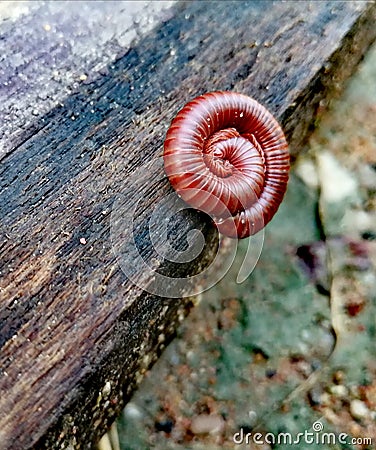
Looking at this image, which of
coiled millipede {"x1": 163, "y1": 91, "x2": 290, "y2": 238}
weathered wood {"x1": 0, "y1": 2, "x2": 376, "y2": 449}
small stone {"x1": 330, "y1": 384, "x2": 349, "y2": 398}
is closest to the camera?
weathered wood {"x1": 0, "y1": 2, "x2": 376, "y2": 449}

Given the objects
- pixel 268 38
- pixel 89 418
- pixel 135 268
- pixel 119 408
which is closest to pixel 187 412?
pixel 119 408

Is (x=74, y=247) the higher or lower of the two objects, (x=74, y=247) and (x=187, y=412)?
the higher

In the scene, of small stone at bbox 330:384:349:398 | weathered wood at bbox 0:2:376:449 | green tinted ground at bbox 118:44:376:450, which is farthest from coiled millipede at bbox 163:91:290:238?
small stone at bbox 330:384:349:398

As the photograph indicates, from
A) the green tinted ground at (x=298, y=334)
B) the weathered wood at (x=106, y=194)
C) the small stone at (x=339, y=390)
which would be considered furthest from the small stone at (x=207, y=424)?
the small stone at (x=339, y=390)

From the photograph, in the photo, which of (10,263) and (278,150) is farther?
(278,150)

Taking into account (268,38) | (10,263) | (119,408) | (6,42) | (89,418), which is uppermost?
(6,42)

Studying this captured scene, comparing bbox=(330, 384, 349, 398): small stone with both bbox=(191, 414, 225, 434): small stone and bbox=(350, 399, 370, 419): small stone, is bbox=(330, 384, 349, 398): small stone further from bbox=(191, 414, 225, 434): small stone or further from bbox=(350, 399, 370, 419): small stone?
bbox=(191, 414, 225, 434): small stone

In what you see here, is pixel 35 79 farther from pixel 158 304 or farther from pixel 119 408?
pixel 119 408
